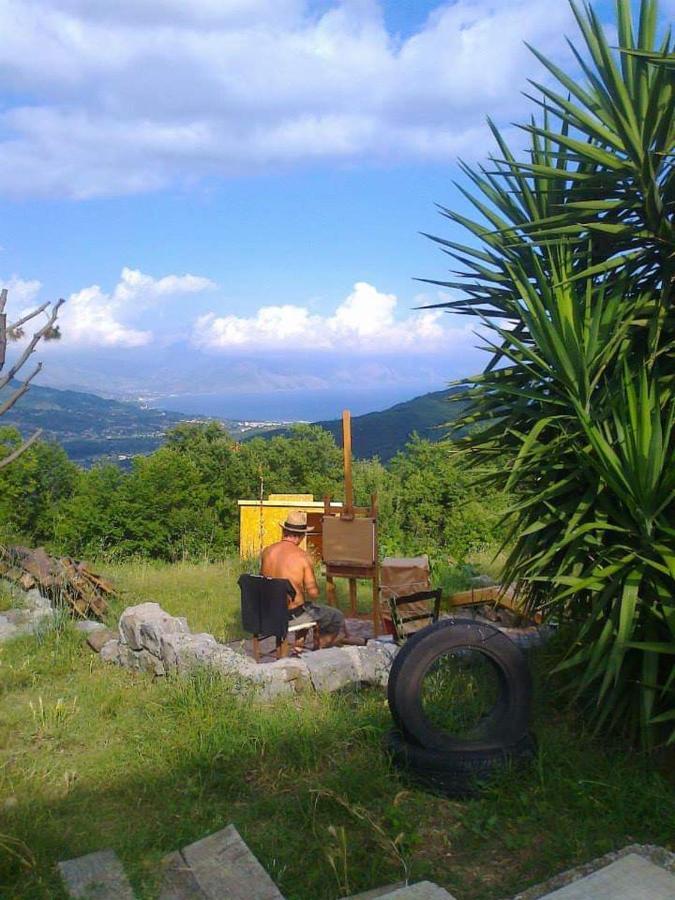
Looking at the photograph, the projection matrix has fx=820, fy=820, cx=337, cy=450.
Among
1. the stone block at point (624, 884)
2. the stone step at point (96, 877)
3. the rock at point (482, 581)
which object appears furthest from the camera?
the rock at point (482, 581)

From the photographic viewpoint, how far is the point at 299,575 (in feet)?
23.3

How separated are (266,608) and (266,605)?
0.03m

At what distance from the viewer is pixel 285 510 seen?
1265 centimetres

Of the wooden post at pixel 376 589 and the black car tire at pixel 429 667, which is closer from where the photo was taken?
the black car tire at pixel 429 667

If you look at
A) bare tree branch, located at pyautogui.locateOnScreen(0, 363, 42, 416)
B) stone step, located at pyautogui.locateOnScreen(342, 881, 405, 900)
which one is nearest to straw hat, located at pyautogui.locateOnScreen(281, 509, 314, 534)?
bare tree branch, located at pyautogui.locateOnScreen(0, 363, 42, 416)

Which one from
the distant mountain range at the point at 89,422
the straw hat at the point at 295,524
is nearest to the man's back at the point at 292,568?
the straw hat at the point at 295,524

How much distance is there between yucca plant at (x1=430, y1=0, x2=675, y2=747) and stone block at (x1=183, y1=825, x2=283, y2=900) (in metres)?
1.83

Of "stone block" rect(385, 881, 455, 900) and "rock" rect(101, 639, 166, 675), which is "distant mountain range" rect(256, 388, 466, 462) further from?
"stone block" rect(385, 881, 455, 900)

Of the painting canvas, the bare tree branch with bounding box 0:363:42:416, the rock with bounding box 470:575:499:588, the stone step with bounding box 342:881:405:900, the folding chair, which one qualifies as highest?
the bare tree branch with bounding box 0:363:42:416

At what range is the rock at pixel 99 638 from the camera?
7336 mm

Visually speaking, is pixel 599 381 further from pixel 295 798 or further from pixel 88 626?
pixel 88 626

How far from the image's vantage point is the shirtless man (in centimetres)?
709

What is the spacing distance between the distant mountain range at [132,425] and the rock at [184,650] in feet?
29.7

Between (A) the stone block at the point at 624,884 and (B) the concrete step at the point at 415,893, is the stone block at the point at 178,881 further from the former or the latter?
(A) the stone block at the point at 624,884
